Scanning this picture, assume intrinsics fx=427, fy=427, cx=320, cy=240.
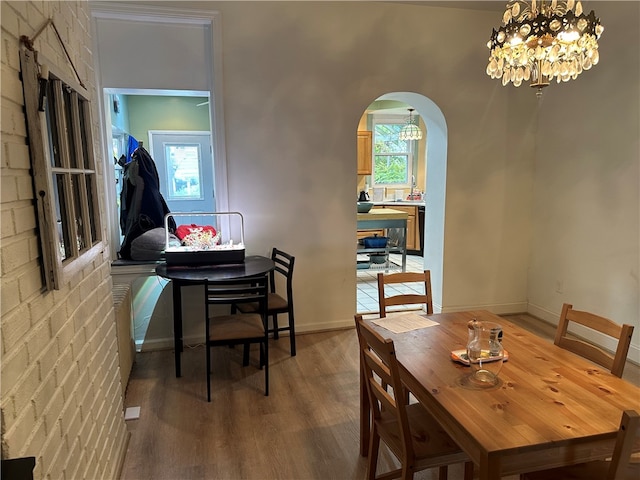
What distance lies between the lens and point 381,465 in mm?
2119

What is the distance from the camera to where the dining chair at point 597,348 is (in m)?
1.65

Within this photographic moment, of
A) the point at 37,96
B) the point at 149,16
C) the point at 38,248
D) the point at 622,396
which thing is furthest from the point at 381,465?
the point at 149,16

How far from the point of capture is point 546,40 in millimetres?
1964

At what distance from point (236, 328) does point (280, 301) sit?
0.64 meters

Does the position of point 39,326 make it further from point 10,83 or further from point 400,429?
point 400,429

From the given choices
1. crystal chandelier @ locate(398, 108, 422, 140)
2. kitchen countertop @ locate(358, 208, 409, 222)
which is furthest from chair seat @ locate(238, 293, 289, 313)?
crystal chandelier @ locate(398, 108, 422, 140)

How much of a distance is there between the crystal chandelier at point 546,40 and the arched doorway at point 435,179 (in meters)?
1.78

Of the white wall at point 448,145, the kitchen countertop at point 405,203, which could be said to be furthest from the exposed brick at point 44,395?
the kitchen countertop at point 405,203

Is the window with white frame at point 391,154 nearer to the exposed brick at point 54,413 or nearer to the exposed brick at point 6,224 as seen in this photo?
the exposed brick at point 54,413

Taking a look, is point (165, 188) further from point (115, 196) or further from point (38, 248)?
point (38, 248)

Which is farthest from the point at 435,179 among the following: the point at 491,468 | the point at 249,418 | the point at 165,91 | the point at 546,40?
the point at 491,468

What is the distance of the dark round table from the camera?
2871 mm

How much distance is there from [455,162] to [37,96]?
3524 millimetres

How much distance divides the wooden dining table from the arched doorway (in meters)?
2.30
